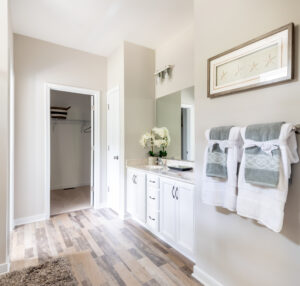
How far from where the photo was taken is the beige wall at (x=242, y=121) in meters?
1.19

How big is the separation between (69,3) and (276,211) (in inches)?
113

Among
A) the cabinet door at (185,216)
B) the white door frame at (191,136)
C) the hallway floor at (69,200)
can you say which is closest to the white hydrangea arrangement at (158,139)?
the white door frame at (191,136)

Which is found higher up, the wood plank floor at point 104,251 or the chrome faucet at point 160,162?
the chrome faucet at point 160,162

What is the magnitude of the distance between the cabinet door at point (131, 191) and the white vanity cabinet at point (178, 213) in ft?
2.20

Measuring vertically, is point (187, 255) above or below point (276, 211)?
below

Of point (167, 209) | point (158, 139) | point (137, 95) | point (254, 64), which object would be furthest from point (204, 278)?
point (137, 95)

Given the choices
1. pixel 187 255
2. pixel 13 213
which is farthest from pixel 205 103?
pixel 13 213

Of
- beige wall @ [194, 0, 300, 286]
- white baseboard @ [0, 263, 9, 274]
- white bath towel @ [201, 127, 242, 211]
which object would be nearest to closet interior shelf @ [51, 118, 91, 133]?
white baseboard @ [0, 263, 9, 274]

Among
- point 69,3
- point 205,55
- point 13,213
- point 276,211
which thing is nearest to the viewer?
point 276,211

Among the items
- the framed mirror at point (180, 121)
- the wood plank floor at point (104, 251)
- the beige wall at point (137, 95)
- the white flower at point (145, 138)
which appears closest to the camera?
the wood plank floor at point (104, 251)

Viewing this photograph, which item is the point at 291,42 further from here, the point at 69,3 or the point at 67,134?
the point at 67,134

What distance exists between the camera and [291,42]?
3.82 ft

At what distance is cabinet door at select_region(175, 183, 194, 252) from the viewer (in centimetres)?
198

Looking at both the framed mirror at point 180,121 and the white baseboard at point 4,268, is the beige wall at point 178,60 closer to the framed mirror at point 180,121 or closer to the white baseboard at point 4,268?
the framed mirror at point 180,121
